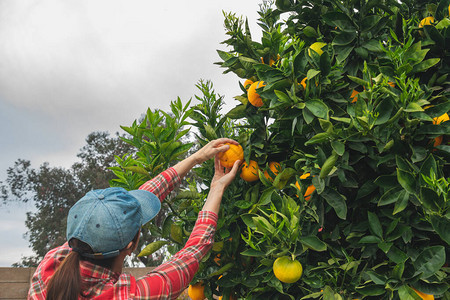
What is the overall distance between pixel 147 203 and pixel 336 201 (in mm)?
653

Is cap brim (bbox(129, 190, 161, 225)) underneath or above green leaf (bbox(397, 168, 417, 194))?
above

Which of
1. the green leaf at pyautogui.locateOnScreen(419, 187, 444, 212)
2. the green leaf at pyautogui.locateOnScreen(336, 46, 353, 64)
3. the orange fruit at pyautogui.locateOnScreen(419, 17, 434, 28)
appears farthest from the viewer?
the orange fruit at pyautogui.locateOnScreen(419, 17, 434, 28)

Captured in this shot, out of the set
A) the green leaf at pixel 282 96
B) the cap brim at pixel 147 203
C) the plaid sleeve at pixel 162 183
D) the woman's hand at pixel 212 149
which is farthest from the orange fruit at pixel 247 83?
the cap brim at pixel 147 203

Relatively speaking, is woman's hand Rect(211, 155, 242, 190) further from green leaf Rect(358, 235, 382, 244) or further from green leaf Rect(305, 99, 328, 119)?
green leaf Rect(358, 235, 382, 244)

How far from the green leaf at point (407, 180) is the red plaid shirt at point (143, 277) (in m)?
0.63

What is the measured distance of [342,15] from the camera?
4.66 ft

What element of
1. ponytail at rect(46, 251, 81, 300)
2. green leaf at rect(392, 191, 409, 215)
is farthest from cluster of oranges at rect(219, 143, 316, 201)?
ponytail at rect(46, 251, 81, 300)

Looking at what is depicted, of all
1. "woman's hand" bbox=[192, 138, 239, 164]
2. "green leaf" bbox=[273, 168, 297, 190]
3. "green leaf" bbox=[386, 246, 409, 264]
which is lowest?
"green leaf" bbox=[386, 246, 409, 264]

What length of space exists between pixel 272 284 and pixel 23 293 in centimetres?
531

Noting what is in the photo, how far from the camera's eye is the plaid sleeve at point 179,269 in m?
1.27

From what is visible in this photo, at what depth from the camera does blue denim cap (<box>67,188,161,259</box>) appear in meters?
1.22

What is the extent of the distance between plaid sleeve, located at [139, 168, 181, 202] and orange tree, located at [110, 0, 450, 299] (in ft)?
0.23

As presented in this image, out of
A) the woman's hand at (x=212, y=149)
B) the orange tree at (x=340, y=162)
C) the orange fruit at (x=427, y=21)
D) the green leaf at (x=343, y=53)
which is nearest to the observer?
the orange tree at (x=340, y=162)

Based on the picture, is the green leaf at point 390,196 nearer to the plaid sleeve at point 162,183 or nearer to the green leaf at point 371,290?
the green leaf at point 371,290
